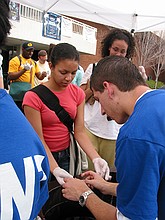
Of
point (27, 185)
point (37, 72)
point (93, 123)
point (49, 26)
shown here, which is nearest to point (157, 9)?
point (37, 72)

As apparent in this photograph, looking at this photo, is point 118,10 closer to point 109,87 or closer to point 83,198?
point 109,87

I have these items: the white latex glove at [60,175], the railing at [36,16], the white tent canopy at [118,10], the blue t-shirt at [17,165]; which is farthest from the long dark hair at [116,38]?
the railing at [36,16]

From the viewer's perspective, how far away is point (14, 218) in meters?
0.61

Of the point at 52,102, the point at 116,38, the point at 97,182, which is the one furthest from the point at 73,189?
the point at 116,38

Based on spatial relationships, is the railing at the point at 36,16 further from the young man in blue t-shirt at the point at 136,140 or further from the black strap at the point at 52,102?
the young man in blue t-shirt at the point at 136,140

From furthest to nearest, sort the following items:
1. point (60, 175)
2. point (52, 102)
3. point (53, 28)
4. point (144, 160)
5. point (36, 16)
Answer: point (36, 16), point (53, 28), point (52, 102), point (60, 175), point (144, 160)

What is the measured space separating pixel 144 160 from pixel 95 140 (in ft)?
4.36

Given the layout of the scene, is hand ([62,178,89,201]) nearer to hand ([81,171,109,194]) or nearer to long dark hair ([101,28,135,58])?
hand ([81,171,109,194])

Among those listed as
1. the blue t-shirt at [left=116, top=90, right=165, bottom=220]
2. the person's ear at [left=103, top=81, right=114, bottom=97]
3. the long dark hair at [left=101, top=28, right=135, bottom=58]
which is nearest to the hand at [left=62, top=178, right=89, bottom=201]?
the blue t-shirt at [left=116, top=90, right=165, bottom=220]

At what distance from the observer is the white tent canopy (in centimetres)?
389

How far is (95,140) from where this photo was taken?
2195 millimetres

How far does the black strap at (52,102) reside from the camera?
5.36 ft

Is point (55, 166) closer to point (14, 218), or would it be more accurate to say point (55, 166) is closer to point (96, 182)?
point (96, 182)

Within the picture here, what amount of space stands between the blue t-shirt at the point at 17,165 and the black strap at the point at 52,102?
0.95 metres
